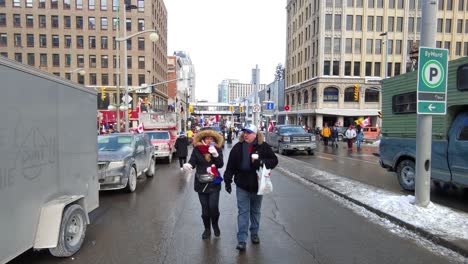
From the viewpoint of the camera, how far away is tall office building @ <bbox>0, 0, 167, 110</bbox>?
5956cm

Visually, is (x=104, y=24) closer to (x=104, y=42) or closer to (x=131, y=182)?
(x=104, y=42)

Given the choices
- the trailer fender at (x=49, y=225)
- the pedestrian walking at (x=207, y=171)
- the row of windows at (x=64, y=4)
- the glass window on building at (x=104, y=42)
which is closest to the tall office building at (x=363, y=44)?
the row of windows at (x=64, y=4)

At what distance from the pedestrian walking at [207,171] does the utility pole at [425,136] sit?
399 centimetres

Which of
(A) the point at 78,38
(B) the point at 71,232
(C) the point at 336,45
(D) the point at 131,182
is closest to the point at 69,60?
(A) the point at 78,38

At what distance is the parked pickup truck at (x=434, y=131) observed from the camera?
23.4 ft

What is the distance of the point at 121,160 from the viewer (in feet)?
27.9

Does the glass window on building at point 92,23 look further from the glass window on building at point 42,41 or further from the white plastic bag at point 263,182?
the white plastic bag at point 263,182

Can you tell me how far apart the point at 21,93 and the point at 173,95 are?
9008cm

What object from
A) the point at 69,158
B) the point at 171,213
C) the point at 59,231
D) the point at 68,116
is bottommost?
the point at 171,213

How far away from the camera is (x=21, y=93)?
370 cm

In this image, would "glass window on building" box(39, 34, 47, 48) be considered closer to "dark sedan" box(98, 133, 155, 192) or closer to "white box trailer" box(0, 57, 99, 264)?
"dark sedan" box(98, 133, 155, 192)

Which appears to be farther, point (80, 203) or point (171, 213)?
point (171, 213)

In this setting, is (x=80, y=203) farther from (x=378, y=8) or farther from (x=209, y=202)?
(x=378, y=8)

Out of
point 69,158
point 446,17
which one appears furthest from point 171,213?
point 446,17
